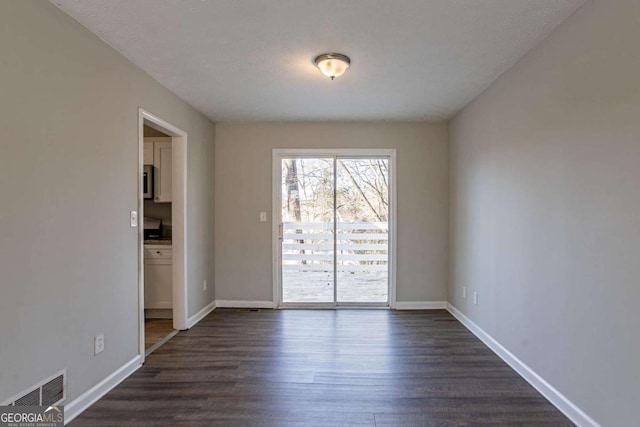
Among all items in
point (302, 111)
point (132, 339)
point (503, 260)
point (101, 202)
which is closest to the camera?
point (101, 202)

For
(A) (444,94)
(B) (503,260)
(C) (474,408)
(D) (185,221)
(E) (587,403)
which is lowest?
(C) (474,408)

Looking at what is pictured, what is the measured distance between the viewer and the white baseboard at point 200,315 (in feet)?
12.4

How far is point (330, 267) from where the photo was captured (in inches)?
179

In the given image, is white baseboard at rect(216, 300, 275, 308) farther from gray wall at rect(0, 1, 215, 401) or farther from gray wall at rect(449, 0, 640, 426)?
gray wall at rect(449, 0, 640, 426)

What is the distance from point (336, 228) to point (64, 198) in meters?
3.07

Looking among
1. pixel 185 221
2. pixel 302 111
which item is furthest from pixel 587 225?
pixel 185 221

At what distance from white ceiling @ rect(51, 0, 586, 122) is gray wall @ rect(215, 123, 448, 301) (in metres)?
0.89

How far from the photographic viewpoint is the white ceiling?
2.00 meters

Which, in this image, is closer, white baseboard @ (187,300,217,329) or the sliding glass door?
white baseboard @ (187,300,217,329)

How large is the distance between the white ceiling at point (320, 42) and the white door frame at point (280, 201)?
960 millimetres

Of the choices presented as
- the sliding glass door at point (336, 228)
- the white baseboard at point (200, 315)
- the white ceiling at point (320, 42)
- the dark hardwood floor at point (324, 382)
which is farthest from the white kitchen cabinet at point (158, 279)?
the white ceiling at point (320, 42)

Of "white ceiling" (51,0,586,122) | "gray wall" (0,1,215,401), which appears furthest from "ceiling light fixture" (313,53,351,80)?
"gray wall" (0,1,215,401)

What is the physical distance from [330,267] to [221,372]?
215cm

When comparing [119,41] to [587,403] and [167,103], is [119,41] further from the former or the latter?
[587,403]
